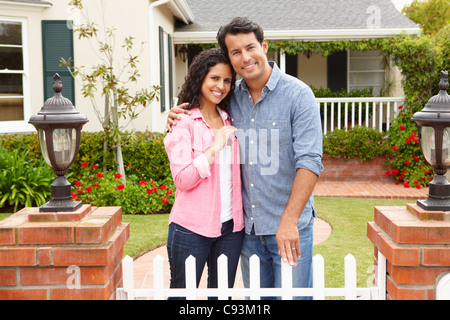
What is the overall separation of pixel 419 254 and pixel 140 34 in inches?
296

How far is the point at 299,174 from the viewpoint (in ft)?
7.67

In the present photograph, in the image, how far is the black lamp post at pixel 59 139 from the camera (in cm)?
228

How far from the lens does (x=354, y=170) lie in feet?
30.9

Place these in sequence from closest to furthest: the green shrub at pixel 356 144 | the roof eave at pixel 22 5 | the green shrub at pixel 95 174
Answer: the green shrub at pixel 95 174 → the roof eave at pixel 22 5 → the green shrub at pixel 356 144

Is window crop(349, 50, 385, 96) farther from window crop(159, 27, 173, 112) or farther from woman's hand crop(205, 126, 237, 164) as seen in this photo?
woman's hand crop(205, 126, 237, 164)

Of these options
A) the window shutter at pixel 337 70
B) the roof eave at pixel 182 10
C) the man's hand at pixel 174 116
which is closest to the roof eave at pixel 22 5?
the roof eave at pixel 182 10

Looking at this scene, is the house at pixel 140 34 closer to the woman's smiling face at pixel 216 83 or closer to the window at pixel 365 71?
the window at pixel 365 71

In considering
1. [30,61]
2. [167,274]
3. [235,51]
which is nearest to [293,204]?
[235,51]

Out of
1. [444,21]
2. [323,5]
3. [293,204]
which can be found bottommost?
[293,204]

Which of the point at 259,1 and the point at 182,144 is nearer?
the point at 182,144

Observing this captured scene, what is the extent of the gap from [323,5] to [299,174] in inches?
471

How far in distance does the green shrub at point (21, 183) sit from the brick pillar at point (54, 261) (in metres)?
4.75

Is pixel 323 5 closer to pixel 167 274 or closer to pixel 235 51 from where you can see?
pixel 167 274

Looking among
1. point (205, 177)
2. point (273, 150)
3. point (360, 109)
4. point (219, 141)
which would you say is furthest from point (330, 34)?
point (205, 177)
